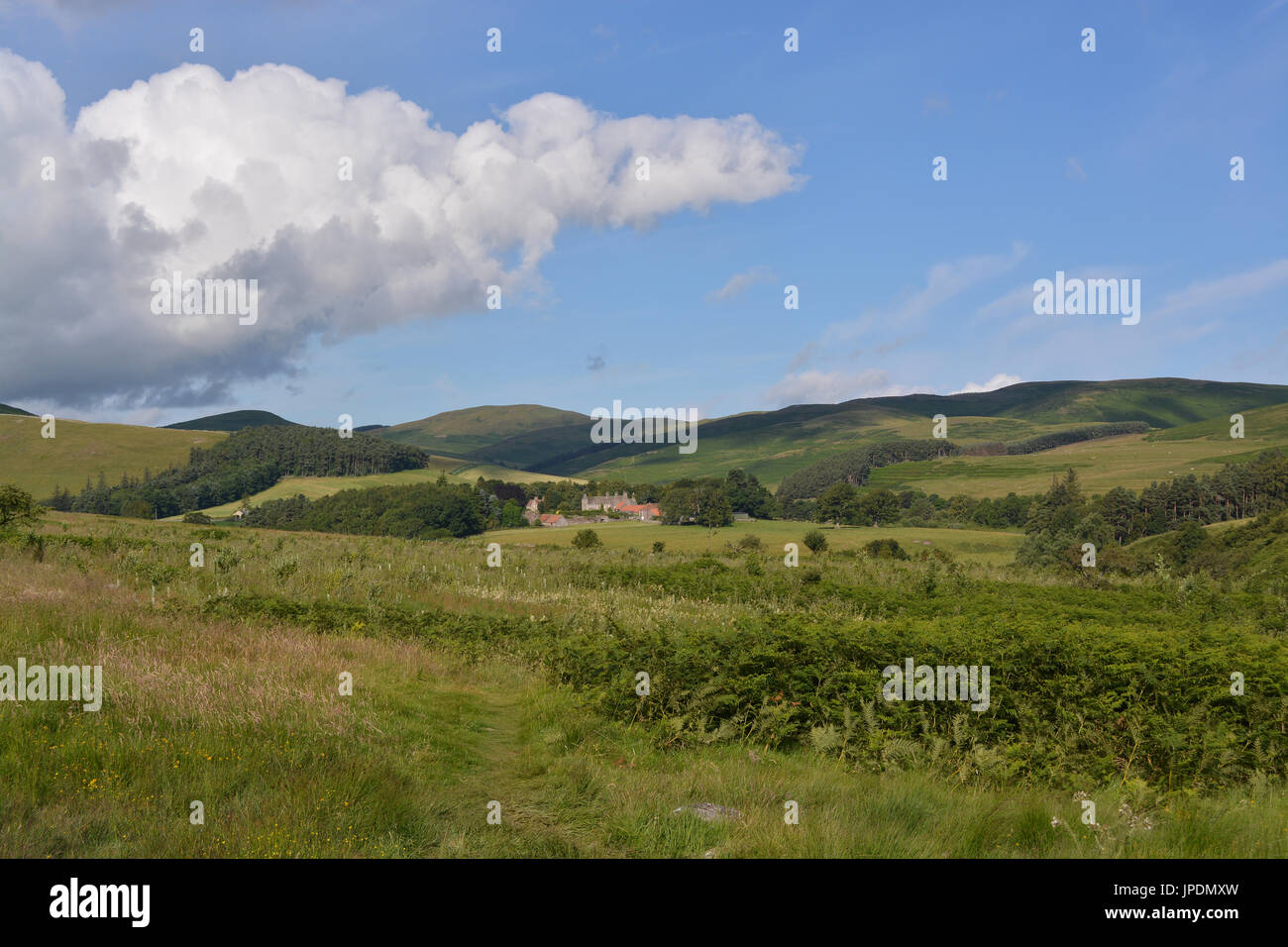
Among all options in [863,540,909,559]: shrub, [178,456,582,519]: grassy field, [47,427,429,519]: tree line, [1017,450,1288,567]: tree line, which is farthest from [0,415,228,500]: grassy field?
[1017,450,1288,567]: tree line

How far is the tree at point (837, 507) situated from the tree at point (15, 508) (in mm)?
88786

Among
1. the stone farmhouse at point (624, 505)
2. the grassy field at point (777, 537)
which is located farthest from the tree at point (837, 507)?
the stone farmhouse at point (624, 505)

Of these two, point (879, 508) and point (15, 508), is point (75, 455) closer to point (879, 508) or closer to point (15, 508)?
point (879, 508)

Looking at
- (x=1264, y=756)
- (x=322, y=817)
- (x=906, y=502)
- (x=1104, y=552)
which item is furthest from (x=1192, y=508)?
(x=322, y=817)

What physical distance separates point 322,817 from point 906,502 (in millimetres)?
143484

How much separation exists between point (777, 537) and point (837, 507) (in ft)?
102

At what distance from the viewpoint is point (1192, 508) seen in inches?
3725

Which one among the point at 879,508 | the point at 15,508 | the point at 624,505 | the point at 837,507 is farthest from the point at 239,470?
the point at 15,508

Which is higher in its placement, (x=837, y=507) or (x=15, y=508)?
(x=15, y=508)

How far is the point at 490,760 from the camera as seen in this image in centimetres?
847

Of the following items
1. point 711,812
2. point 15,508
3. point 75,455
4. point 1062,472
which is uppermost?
point 75,455

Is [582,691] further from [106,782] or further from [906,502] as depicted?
[906,502]

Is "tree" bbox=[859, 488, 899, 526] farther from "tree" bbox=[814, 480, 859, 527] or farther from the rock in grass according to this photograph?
the rock in grass

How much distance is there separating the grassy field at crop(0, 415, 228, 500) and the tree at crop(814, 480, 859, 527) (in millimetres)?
145889
